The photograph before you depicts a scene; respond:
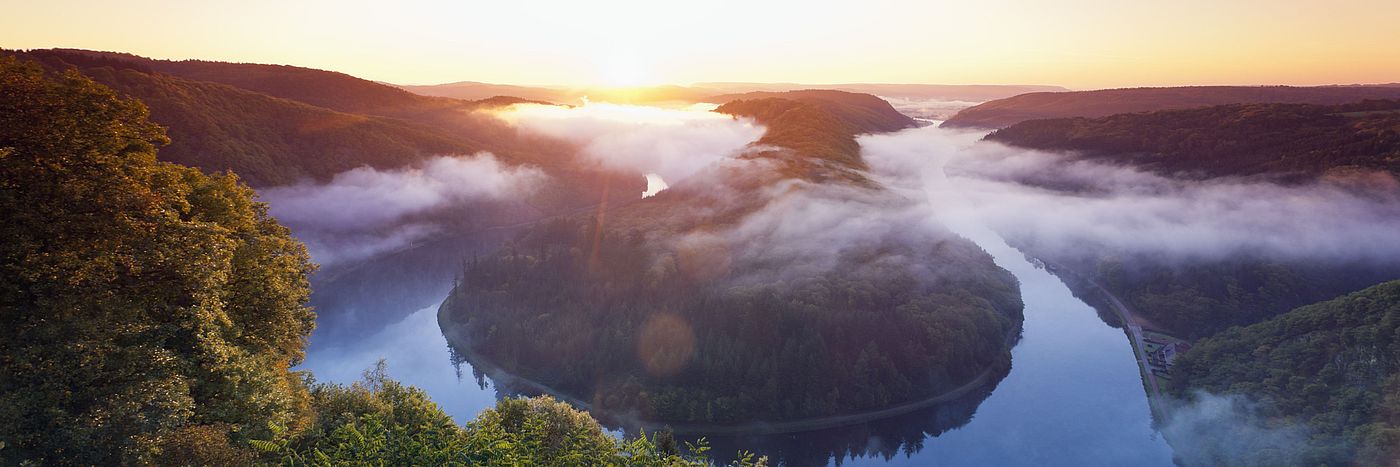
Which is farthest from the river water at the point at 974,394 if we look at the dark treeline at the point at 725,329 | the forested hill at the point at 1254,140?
the forested hill at the point at 1254,140

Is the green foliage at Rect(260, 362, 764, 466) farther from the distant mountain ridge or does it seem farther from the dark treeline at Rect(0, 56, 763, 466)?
the distant mountain ridge

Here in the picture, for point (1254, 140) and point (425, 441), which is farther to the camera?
point (1254, 140)

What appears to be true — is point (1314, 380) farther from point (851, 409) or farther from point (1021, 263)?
point (1021, 263)

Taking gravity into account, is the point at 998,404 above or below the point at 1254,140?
below

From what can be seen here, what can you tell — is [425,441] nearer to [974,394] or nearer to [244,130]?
[974,394]

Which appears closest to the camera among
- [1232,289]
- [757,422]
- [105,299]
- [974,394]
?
[105,299]

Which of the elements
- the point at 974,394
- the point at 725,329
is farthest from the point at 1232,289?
the point at 725,329

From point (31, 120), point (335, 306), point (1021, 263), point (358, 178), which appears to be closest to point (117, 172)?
point (31, 120)
